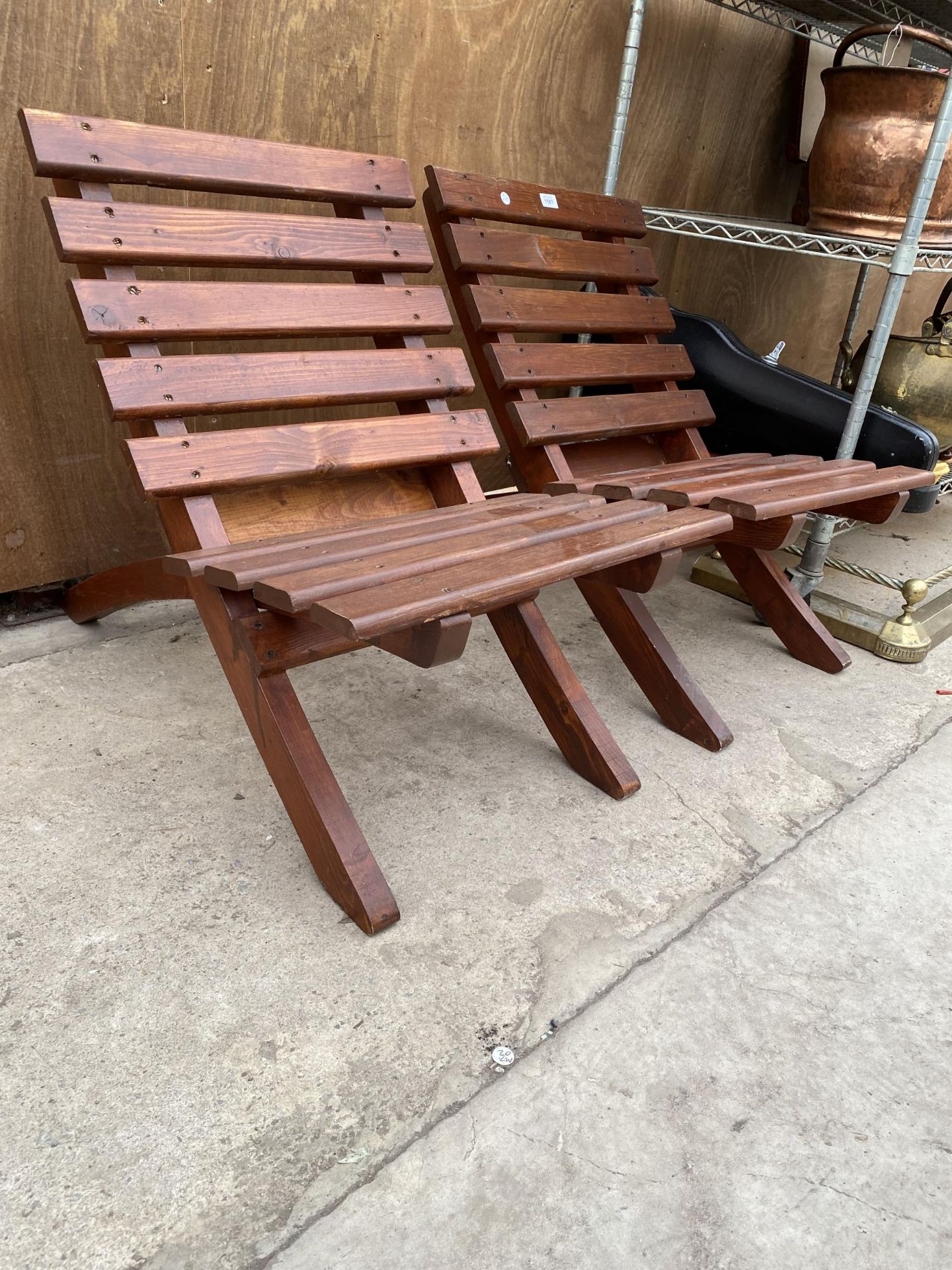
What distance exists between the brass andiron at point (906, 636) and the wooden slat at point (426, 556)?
3.80ft

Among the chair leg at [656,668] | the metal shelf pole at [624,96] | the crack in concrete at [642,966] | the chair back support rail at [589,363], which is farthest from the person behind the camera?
the metal shelf pole at [624,96]

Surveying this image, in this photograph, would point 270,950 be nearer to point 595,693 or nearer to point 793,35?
point 595,693

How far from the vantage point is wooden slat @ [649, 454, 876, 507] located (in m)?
1.95

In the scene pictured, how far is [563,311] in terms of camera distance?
2445mm

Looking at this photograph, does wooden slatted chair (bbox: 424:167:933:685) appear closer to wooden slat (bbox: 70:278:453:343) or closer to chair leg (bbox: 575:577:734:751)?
chair leg (bbox: 575:577:734:751)

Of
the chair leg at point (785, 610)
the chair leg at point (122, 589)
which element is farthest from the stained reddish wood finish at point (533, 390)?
the chair leg at point (122, 589)

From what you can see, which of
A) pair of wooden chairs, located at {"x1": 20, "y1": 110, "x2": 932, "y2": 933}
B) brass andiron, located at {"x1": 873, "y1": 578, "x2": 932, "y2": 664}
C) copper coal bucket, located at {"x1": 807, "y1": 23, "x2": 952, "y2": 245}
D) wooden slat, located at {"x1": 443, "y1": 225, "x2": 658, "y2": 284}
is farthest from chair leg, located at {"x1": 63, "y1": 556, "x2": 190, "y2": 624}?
copper coal bucket, located at {"x1": 807, "y1": 23, "x2": 952, "y2": 245}

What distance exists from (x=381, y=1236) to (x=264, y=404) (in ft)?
4.50

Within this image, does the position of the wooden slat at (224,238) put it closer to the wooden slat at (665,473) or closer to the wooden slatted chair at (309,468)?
the wooden slatted chair at (309,468)

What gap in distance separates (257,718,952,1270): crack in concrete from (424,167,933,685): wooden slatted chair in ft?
1.40

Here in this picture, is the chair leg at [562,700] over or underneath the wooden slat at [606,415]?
underneath

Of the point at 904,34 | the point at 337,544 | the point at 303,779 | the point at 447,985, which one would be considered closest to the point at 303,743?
the point at 303,779

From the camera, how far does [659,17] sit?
2998 millimetres

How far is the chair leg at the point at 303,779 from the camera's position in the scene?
1.47 metres
